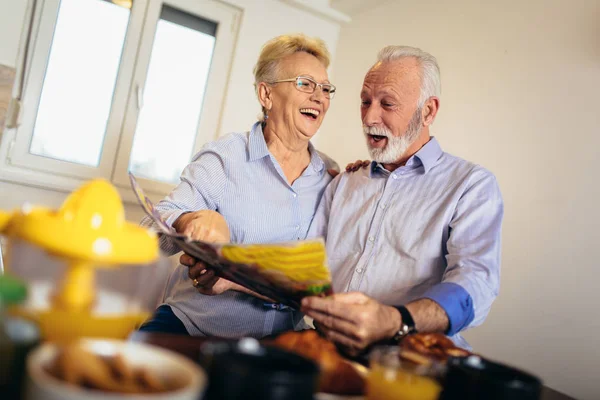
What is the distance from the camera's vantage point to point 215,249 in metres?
0.91

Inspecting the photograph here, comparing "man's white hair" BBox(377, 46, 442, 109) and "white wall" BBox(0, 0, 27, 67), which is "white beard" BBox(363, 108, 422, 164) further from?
"white wall" BBox(0, 0, 27, 67)

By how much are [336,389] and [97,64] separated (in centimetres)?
283

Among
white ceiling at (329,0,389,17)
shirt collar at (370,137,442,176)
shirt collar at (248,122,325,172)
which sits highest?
white ceiling at (329,0,389,17)

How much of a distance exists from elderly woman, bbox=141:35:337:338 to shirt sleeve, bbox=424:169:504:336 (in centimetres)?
52

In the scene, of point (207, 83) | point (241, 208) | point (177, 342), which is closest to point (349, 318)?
point (177, 342)

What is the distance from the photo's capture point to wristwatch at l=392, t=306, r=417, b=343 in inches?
42.2

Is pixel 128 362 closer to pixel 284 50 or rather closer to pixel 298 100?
pixel 298 100

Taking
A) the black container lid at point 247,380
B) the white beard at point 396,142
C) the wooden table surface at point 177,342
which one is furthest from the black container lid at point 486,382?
the white beard at point 396,142

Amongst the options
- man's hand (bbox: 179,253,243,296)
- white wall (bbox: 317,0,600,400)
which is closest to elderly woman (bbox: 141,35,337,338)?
man's hand (bbox: 179,253,243,296)

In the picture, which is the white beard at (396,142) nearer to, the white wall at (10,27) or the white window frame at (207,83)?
the white window frame at (207,83)

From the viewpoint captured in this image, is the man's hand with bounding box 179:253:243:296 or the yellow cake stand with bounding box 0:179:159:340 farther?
the man's hand with bounding box 179:253:243:296

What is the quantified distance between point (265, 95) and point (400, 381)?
152 cm

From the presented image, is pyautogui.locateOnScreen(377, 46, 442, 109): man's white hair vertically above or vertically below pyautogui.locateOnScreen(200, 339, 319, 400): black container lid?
above

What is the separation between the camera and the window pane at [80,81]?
2959 mm
